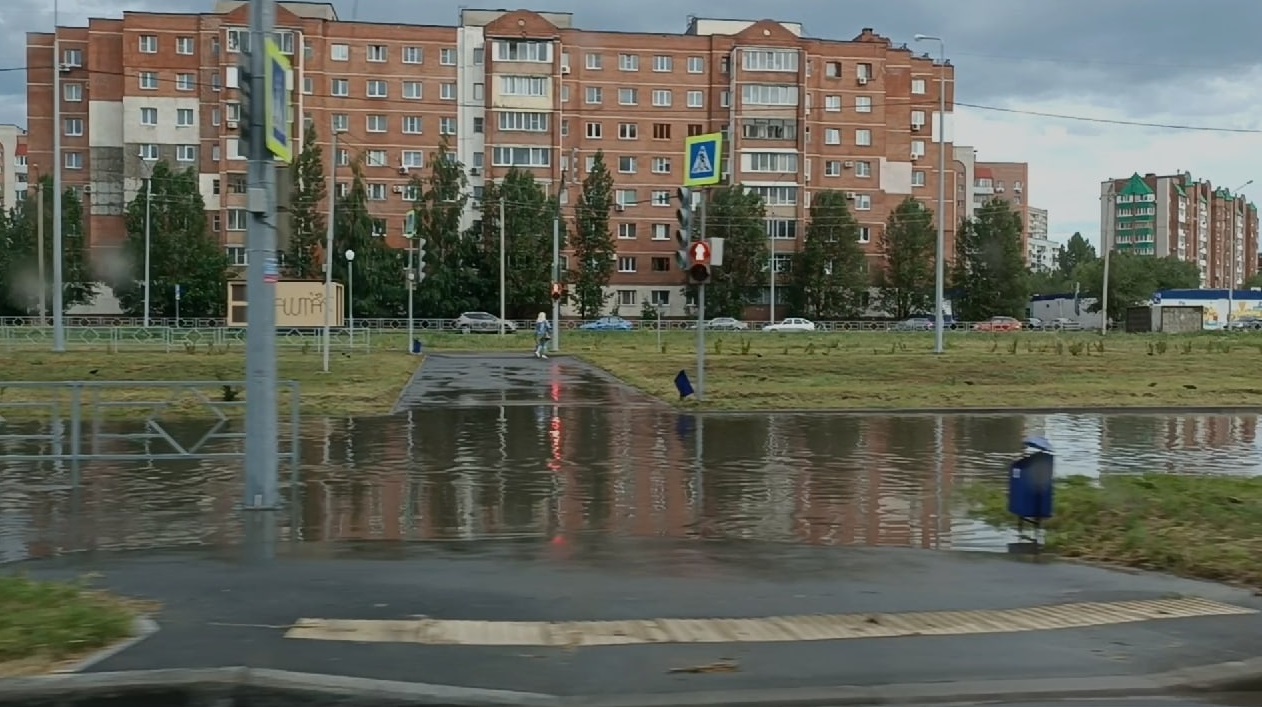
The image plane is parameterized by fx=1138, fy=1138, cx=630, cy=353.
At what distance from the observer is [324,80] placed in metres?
85.1

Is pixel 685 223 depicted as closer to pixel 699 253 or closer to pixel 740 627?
pixel 699 253

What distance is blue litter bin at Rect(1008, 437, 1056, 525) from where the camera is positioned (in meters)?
10.1

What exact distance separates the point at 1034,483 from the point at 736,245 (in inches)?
2968

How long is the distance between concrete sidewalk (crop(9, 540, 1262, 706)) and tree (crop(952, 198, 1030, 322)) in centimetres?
8627

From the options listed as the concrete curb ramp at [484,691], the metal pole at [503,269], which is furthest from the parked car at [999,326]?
the concrete curb ramp at [484,691]

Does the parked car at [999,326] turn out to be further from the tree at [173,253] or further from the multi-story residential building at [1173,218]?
the multi-story residential building at [1173,218]

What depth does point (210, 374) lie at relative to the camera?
98.4 ft

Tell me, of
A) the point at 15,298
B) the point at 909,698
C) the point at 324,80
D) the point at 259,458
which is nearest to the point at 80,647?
the point at 909,698

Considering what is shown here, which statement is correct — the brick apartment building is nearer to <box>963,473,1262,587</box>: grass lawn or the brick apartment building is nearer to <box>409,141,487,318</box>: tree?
<box>409,141,487,318</box>: tree

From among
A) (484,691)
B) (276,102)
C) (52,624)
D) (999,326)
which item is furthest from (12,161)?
(484,691)

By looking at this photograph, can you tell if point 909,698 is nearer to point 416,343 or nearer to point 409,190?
point 416,343

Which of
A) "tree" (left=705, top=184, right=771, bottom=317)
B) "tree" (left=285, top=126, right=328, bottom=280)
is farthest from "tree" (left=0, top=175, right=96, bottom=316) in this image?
"tree" (left=705, top=184, right=771, bottom=317)

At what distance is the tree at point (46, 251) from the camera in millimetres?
72938

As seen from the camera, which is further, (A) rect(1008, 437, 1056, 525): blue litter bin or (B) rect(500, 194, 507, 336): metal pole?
(B) rect(500, 194, 507, 336): metal pole
